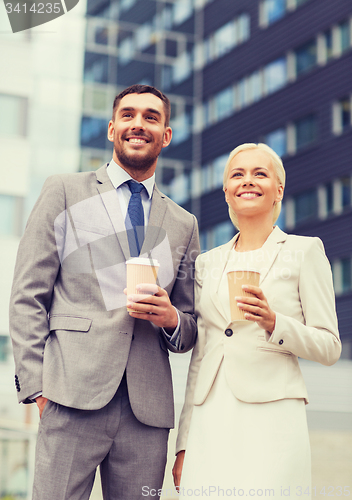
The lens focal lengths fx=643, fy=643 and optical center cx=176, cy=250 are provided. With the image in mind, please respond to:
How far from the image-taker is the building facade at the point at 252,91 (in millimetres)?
12734

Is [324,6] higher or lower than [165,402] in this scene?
higher

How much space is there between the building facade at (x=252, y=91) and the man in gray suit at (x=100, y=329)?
9.03 m

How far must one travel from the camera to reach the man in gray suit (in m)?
2.28

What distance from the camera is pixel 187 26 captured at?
14.5 metres

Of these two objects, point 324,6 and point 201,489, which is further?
point 324,6

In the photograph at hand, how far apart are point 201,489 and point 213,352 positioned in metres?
0.49

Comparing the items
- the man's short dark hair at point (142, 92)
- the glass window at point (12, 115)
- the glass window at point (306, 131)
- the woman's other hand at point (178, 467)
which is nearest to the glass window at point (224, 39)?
the glass window at point (306, 131)

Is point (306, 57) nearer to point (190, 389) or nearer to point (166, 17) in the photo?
point (166, 17)

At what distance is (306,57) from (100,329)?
1455cm

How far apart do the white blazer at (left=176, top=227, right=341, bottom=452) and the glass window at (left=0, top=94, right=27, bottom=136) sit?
21.0 feet

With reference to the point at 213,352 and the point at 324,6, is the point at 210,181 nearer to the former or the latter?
the point at 324,6

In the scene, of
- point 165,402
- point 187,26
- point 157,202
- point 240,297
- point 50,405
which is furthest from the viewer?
point 187,26

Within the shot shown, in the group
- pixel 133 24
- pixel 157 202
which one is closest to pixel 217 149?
pixel 133 24

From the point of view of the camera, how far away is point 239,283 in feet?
7.04
